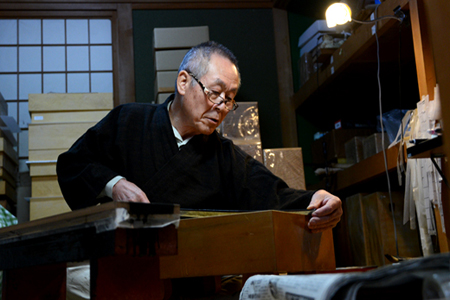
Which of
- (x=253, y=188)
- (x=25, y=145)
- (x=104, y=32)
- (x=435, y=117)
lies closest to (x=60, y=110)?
(x=25, y=145)

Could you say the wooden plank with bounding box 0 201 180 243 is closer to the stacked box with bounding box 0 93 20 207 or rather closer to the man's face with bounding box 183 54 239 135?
the man's face with bounding box 183 54 239 135

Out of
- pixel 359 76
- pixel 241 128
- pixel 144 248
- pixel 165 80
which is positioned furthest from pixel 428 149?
pixel 165 80

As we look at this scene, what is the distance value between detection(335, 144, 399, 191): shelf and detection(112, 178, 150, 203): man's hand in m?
1.88

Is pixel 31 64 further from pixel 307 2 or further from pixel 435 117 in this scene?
pixel 435 117

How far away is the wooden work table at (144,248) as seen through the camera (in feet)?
2.48

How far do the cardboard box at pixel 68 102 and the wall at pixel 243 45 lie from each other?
0.64m

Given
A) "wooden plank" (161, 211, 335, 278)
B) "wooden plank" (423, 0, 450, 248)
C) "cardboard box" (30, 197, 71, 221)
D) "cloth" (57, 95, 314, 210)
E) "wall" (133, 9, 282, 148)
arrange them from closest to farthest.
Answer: "wooden plank" (423, 0, 450, 248), "wooden plank" (161, 211, 335, 278), "cloth" (57, 95, 314, 210), "cardboard box" (30, 197, 71, 221), "wall" (133, 9, 282, 148)

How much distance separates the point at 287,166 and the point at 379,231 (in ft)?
2.54

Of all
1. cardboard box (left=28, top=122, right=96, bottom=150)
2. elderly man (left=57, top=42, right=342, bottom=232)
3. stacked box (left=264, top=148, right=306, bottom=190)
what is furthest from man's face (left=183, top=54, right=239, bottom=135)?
cardboard box (left=28, top=122, right=96, bottom=150)

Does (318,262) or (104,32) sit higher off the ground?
(104,32)

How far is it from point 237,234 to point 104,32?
3867 millimetres

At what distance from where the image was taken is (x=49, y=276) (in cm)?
104

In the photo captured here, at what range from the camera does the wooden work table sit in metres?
0.76

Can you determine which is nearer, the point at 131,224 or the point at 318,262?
the point at 131,224
